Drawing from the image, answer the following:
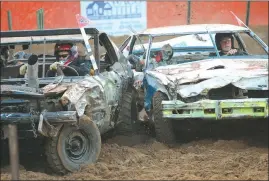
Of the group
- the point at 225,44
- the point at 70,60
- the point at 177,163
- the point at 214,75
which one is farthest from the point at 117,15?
the point at 177,163

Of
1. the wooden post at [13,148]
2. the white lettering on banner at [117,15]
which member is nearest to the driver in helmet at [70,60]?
the wooden post at [13,148]

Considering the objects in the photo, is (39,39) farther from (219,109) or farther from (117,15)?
(117,15)

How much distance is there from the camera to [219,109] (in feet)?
22.4

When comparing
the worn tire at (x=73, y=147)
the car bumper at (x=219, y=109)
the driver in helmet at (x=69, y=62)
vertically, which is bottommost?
the worn tire at (x=73, y=147)

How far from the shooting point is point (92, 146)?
21.3 feet

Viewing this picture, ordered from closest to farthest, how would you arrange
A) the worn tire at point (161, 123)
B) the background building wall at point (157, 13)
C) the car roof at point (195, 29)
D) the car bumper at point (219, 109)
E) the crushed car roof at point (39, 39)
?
1. the car bumper at point (219, 109)
2. the worn tire at point (161, 123)
3. the crushed car roof at point (39, 39)
4. the car roof at point (195, 29)
5. the background building wall at point (157, 13)

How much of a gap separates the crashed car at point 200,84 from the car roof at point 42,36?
1180 mm

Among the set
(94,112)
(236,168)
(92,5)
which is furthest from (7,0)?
(236,168)

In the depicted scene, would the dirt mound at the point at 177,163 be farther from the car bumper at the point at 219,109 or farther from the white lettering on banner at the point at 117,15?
the white lettering on banner at the point at 117,15

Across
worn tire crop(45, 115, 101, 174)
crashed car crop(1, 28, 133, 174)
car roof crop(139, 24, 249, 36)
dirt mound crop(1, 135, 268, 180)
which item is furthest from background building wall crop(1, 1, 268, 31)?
worn tire crop(45, 115, 101, 174)

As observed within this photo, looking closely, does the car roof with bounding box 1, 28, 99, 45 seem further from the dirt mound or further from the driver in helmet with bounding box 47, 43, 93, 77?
the dirt mound

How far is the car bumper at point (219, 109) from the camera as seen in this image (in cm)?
674

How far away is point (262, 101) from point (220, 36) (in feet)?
7.20

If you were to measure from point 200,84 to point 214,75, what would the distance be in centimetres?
24
